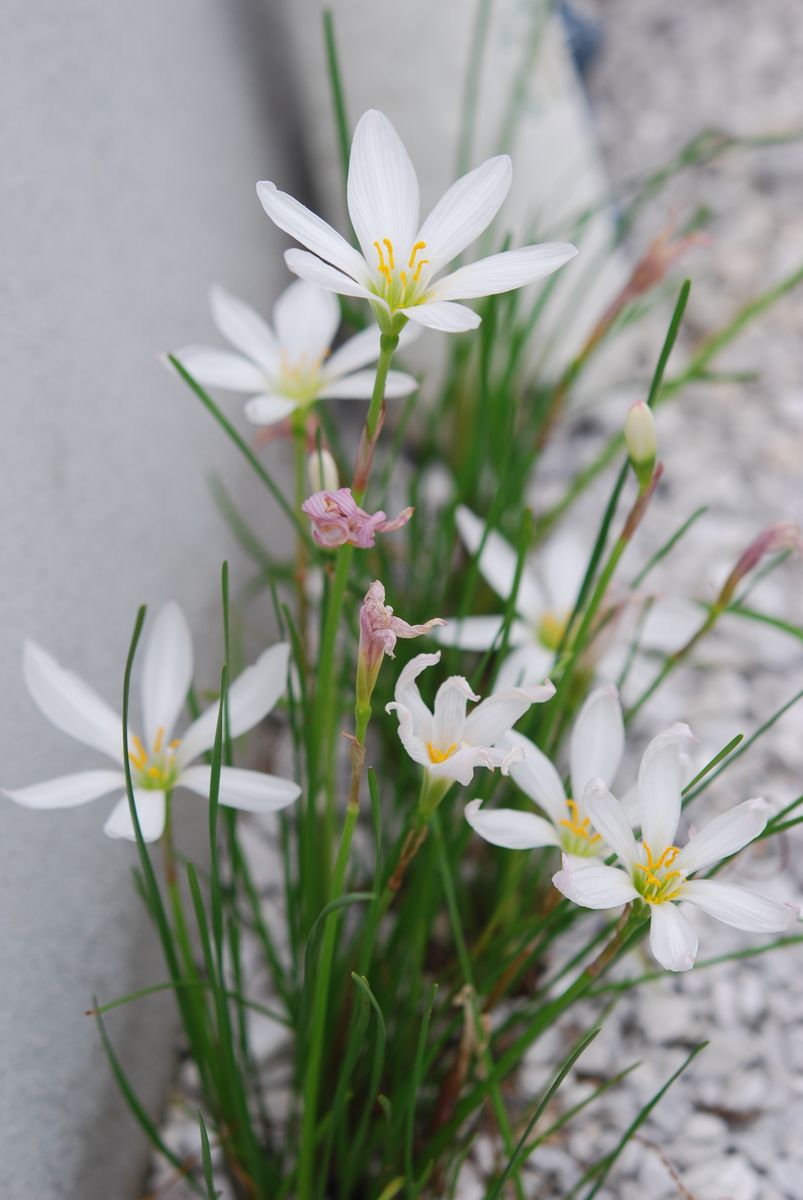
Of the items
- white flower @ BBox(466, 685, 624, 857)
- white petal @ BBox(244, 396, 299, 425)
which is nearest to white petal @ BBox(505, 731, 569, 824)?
white flower @ BBox(466, 685, 624, 857)

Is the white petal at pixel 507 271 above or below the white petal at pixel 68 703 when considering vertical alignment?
above

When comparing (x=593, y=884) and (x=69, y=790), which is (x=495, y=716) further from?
(x=69, y=790)

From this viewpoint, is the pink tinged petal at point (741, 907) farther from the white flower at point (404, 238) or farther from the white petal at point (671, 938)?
the white flower at point (404, 238)

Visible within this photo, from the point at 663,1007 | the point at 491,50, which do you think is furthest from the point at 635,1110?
the point at 491,50

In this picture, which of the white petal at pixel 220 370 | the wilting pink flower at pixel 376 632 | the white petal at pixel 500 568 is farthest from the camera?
the white petal at pixel 500 568

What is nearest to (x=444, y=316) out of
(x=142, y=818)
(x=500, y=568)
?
(x=142, y=818)

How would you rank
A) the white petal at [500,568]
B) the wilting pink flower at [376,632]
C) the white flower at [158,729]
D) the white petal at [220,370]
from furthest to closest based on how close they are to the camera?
the white petal at [500,568], the white petal at [220,370], the white flower at [158,729], the wilting pink flower at [376,632]

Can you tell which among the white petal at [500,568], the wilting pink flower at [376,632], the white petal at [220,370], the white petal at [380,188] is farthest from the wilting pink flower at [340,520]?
the white petal at [500,568]
